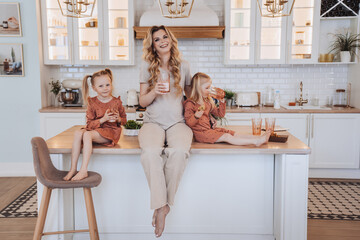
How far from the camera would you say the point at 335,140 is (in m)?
4.34

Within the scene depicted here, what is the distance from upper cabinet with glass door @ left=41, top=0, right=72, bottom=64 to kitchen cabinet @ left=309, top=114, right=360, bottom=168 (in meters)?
3.21

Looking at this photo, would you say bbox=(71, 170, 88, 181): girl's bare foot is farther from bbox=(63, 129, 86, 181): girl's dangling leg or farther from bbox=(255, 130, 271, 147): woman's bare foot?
bbox=(255, 130, 271, 147): woman's bare foot

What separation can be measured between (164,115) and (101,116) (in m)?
0.44

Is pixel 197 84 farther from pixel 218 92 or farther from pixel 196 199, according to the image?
pixel 196 199

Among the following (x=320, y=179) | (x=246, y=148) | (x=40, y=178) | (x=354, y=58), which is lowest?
(x=320, y=179)

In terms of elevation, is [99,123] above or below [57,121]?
above

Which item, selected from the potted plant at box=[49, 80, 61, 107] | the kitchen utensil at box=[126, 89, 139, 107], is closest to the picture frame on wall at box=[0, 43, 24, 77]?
the potted plant at box=[49, 80, 61, 107]

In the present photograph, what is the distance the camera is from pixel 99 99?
7.95ft

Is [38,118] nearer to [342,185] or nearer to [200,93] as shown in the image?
[200,93]

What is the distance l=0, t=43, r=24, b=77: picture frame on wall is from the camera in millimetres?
4328

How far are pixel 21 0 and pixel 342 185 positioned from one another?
444 cm

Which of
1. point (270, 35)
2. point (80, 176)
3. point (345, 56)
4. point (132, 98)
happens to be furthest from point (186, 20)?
point (80, 176)

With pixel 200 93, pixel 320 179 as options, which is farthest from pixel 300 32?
pixel 200 93

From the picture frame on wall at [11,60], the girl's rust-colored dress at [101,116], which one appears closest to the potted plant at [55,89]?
the picture frame on wall at [11,60]
